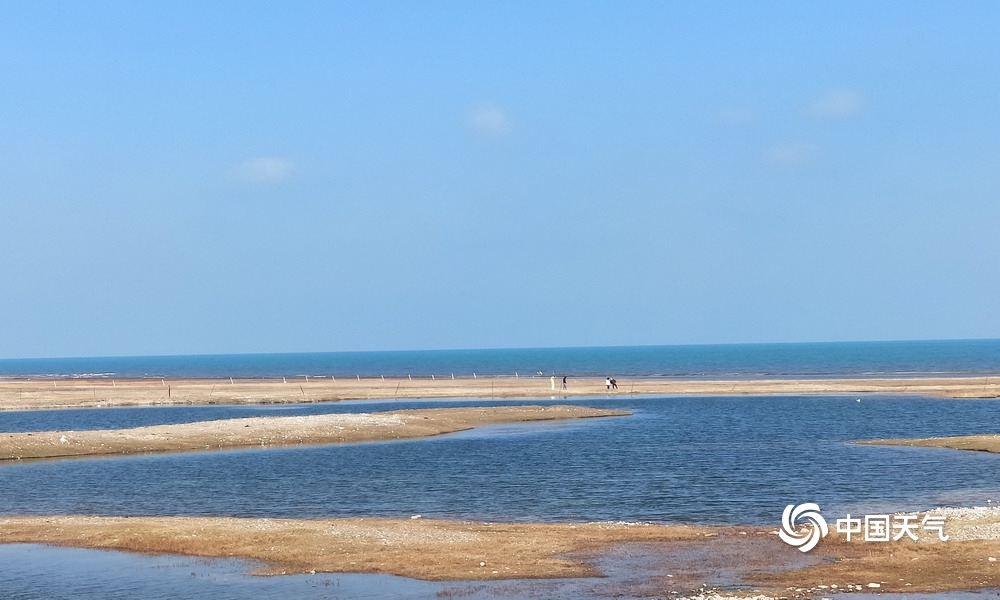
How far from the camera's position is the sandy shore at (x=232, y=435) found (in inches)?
2222

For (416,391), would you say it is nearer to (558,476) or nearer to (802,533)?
(558,476)

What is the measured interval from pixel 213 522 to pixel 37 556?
5.57 metres

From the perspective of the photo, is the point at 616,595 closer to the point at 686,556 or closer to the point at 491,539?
the point at 686,556

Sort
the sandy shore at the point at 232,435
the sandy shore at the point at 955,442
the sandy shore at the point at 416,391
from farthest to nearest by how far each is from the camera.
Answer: the sandy shore at the point at 416,391 → the sandy shore at the point at 232,435 → the sandy shore at the point at 955,442

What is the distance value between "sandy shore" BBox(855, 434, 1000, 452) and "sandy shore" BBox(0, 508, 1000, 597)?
22.6 meters

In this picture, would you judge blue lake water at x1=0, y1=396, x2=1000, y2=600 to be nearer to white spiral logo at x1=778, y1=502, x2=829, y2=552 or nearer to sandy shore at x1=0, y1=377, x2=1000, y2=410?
white spiral logo at x1=778, y1=502, x2=829, y2=552

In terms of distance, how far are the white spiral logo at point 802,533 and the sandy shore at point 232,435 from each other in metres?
35.0

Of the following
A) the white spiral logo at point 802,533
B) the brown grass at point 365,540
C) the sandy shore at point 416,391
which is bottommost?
the brown grass at point 365,540

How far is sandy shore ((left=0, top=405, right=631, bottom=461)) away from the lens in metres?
56.4

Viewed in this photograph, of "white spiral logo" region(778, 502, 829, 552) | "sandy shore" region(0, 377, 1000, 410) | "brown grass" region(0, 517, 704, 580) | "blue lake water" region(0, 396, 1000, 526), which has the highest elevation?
"sandy shore" region(0, 377, 1000, 410)

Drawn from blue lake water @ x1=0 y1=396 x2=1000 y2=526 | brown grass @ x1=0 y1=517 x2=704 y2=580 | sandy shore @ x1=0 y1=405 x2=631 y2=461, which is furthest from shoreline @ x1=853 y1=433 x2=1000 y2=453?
brown grass @ x1=0 y1=517 x2=704 y2=580

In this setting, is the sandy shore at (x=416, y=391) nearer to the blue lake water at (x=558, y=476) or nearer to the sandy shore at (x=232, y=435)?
the sandy shore at (x=232, y=435)

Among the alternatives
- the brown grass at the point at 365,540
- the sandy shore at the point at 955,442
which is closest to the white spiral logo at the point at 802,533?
the brown grass at the point at 365,540

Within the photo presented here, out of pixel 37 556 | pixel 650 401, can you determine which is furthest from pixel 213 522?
pixel 650 401
